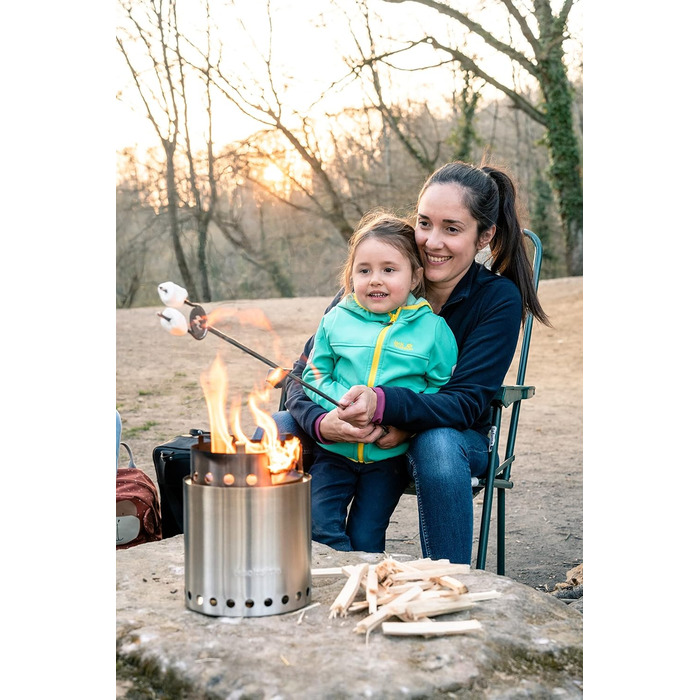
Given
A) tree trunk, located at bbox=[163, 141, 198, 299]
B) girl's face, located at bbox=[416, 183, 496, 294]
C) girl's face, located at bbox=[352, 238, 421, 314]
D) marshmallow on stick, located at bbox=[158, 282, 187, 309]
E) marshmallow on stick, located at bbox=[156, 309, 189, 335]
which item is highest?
tree trunk, located at bbox=[163, 141, 198, 299]

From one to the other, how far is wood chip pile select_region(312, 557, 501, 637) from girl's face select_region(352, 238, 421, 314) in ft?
2.65

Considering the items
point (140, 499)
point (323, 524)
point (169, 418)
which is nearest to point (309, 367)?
point (323, 524)

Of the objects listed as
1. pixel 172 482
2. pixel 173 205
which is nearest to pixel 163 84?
pixel 173 205

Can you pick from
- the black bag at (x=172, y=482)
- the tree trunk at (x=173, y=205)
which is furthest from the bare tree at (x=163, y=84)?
the black bag at (x=172, y=482)

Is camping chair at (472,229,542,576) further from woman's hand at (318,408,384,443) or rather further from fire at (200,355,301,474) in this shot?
fire at (200,355,301,474)

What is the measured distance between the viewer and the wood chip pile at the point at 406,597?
152 centimetres

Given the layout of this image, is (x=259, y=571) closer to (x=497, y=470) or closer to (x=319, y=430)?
(x=319, y=430)

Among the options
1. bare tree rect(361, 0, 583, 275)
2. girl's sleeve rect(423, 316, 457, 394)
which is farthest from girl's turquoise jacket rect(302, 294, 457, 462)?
bare tree rect(361, 0, 583, 275)

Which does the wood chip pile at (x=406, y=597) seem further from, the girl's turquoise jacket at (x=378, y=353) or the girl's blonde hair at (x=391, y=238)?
the girl's blonde hair at (x=391, y=238)

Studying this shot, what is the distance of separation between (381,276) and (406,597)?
1.01 meters

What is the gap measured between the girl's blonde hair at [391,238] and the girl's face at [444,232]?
0.10 ft

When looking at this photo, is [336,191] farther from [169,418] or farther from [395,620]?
[395,620]

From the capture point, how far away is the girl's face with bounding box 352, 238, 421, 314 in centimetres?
238

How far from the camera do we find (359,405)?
215 cm
